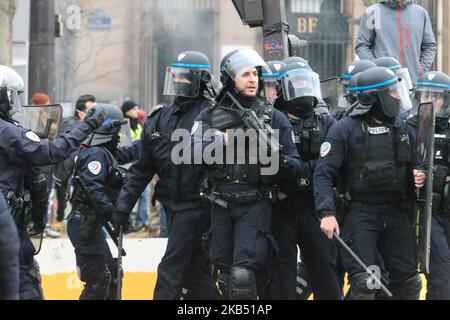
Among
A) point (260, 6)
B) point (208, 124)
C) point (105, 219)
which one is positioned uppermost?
point (260, 6)

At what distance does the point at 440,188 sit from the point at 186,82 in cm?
197

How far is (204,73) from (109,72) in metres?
21.2

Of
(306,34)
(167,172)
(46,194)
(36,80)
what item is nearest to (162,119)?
(167,172)

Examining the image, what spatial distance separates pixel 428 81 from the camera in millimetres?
8234

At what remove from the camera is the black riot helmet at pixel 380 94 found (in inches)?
295

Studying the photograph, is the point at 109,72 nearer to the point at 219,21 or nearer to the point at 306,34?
the point at 219,21

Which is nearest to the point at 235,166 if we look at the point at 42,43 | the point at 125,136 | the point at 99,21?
the point at 125,136

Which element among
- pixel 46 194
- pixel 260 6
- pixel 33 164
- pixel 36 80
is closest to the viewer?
pixel 33 164

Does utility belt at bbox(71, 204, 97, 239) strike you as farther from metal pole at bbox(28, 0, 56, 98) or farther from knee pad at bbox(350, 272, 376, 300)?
metal pole at bbox(28, 0, 56, 98)

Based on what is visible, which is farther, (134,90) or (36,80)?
(134,90)

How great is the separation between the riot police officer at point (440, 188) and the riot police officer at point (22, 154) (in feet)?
7.87

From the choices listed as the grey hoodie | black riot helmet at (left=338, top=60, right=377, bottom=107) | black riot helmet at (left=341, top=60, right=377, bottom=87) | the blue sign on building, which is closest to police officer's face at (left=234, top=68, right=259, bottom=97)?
black riot helmet at (left=338, top=60, right=377, bottom=107)

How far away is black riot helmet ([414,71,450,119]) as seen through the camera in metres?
8.16

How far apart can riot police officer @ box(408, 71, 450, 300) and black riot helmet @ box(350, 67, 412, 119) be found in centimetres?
33
